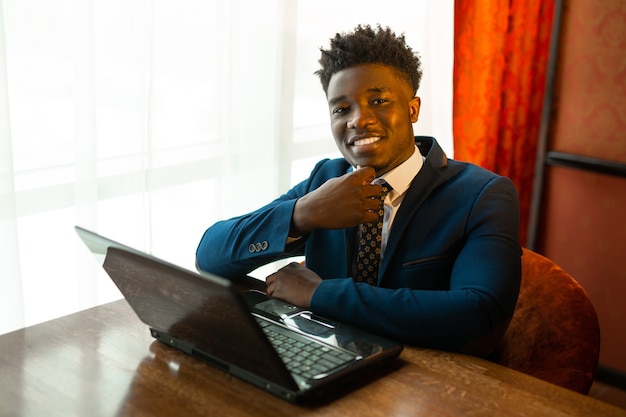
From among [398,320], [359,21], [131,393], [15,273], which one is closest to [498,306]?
[398,320]

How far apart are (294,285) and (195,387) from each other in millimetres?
352


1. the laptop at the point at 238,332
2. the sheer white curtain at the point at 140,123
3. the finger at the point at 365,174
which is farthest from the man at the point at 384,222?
the sheer white curtain at the point at 140,123

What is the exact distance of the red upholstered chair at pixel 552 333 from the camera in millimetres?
1604

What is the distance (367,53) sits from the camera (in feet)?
5.58

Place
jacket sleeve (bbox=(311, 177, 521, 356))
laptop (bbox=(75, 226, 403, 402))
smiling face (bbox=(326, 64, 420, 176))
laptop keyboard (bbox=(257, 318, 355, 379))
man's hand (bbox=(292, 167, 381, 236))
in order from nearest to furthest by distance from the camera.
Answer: laptop (bbox=(75, 226, 403, 402)), laptop keyboard (bbox=(257, 318, 355, 379)), jacket sleeve (bbox=(311, 177, 521, 356)), man's hand (bbox=(292, 167, 381, 236)), smiling face (bbox=(326, 64, 420, 176))

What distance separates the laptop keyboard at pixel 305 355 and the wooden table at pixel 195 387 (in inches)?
1.9

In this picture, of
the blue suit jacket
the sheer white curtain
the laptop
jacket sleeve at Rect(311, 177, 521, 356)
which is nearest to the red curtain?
the sheer white curtain

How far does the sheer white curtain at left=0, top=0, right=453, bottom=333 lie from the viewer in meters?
1.80

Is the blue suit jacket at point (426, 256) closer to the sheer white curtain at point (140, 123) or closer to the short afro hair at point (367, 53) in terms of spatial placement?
the short afro hair at point (367, 53)

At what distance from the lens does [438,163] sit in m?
1.75

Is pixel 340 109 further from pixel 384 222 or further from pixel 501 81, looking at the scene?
pixel 501 81

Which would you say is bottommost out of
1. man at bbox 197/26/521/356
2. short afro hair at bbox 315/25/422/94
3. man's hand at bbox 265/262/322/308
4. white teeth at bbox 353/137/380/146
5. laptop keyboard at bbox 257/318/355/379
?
laptop keyboard at bbox 257/318/355/379

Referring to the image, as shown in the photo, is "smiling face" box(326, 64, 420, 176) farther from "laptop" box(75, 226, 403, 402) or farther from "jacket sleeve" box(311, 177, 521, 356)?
"laptop" box(75, 226, 403, 402)

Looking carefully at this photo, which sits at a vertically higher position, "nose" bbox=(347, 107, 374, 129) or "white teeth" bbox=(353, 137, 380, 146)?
"nose" bbox=(347, 107, 374, 129)
